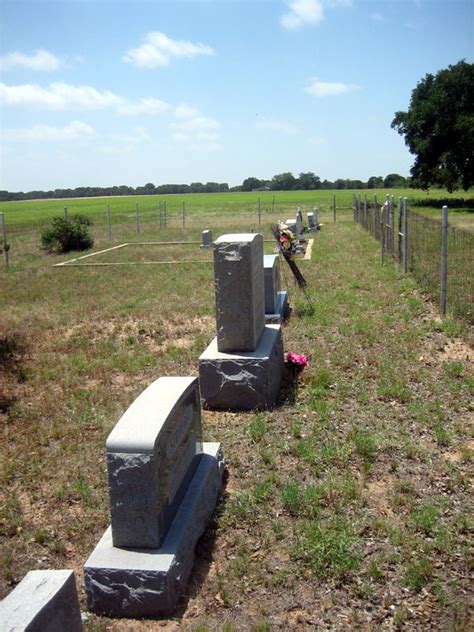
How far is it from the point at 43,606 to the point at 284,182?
108518 mm

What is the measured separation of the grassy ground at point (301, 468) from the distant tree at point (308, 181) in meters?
98.9

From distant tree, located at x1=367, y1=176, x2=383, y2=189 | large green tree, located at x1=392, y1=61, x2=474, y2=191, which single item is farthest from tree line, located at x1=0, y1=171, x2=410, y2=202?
large green tree, located at x1=392, y1=61, x2=474, y2=191

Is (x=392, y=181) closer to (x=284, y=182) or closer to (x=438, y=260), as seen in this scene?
(x=284, y=182)

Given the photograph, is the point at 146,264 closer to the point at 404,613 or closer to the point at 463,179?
the point at 404,613

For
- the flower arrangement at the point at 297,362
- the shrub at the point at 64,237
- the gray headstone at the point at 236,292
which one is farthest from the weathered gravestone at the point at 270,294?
the shrub at the point at 64,237

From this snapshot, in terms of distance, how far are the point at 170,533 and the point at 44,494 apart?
5.36ft

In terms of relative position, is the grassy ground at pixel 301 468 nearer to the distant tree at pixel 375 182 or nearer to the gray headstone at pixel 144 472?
the gray headstone at pixel 144 472

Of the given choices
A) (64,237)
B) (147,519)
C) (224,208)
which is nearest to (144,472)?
(147,519)

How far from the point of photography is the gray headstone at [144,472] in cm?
334

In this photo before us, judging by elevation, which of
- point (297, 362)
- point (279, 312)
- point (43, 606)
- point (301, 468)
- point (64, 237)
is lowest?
point (301, 468)

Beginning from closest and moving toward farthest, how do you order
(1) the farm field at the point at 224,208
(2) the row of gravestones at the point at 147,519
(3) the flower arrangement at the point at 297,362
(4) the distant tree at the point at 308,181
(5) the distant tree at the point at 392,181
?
(2) the row of gravestones at the point at 147,519
(3) the flower arrangement at the point at 297,362
(1) the farm field at the point at 224,208
(5) the distant tree at the point at 392,181
(4) the distant tree at the point at 308,181

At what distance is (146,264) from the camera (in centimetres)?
1780

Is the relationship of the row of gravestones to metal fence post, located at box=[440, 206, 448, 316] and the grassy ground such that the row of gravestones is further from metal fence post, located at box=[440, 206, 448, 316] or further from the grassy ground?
metal fence post, located at box=[440, 206, 448, 316]

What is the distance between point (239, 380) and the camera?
6250 millimetres
